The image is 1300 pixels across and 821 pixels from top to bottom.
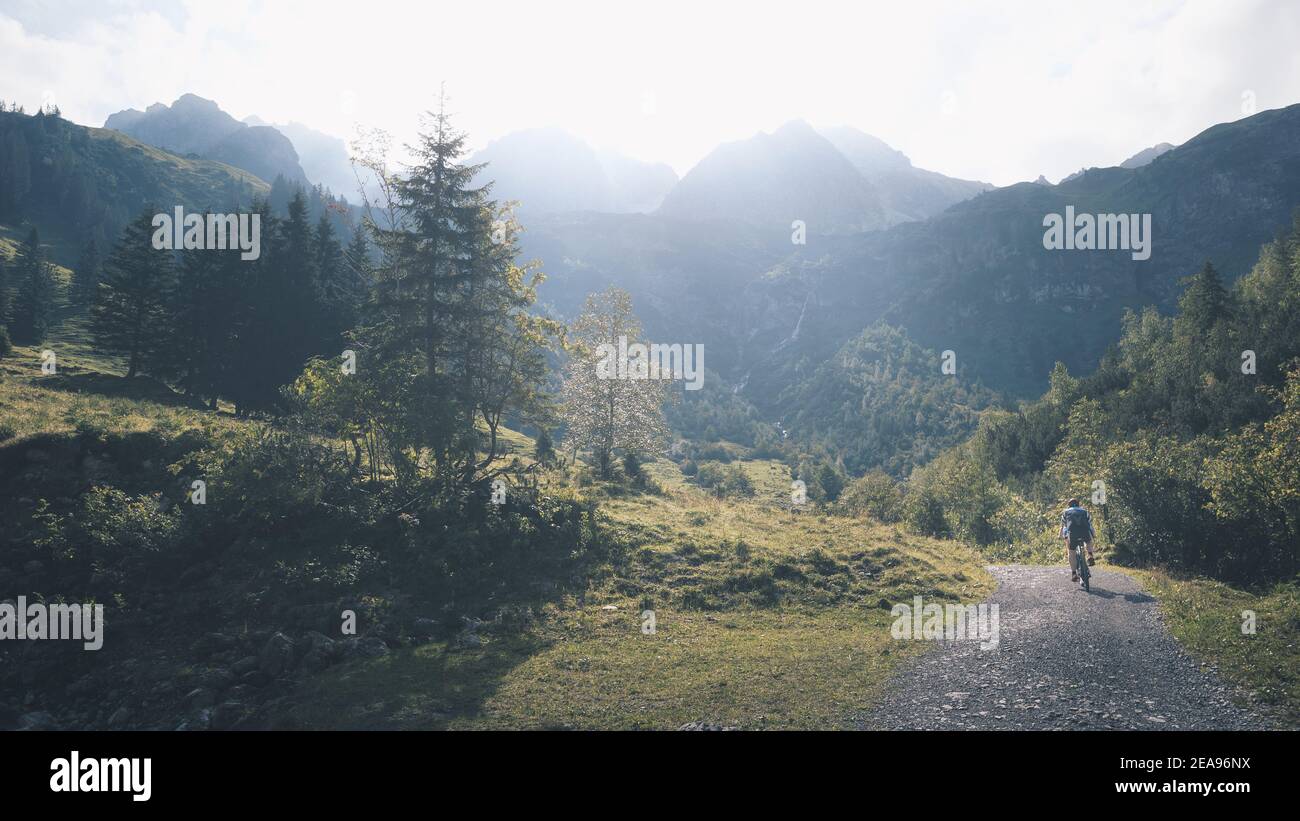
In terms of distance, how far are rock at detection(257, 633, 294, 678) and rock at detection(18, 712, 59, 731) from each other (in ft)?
13.1

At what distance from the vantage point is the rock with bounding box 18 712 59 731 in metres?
13.6

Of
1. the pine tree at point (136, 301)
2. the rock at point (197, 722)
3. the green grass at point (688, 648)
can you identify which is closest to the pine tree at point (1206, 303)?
the green grass at point (688, 648)

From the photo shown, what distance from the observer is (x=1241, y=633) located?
47.0 ft

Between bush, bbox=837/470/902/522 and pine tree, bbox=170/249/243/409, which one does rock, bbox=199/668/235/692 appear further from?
bush, bbox=837/470/902/522

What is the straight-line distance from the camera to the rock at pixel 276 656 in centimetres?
1511

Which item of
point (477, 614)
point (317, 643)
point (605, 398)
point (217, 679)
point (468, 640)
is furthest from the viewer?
point (605, 398)

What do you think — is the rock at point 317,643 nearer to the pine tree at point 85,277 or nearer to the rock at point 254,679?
the rock at point 254,679

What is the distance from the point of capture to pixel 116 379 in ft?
142

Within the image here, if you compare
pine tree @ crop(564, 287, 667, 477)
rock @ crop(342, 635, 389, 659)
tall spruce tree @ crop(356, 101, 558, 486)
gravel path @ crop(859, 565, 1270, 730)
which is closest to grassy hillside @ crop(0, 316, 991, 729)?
rock @ crop(342, 635, 389, 659)

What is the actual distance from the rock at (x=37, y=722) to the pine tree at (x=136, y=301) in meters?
43.6

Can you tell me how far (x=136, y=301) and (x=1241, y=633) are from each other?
6669 cm

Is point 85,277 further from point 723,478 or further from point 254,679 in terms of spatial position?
point 254,679

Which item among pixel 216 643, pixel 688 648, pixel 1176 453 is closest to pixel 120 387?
pixel 216 643
